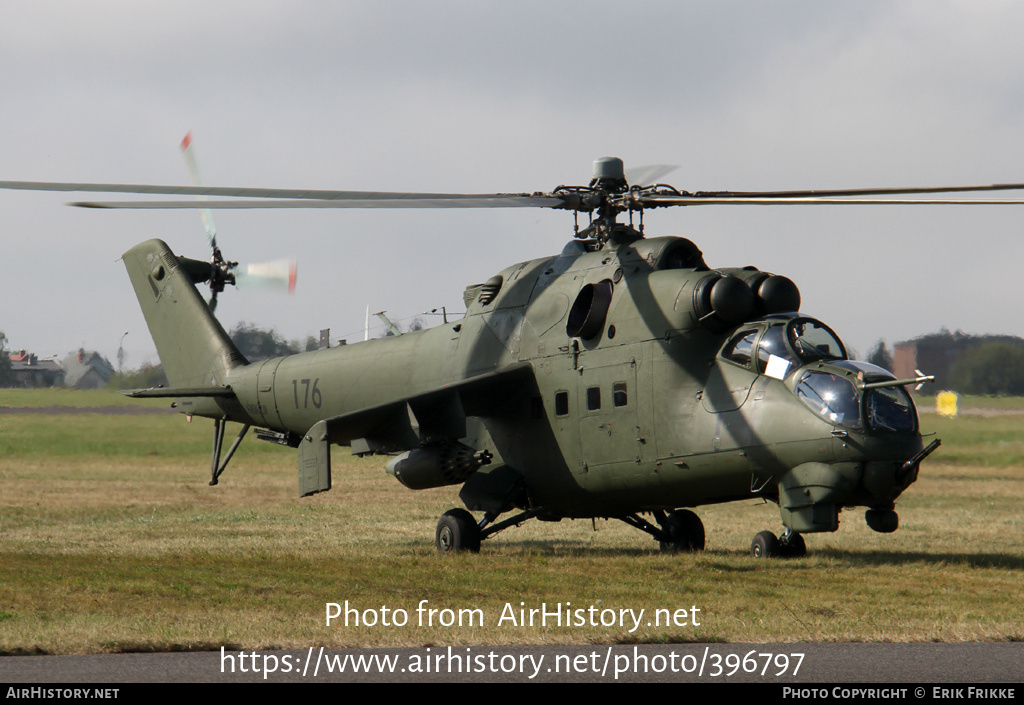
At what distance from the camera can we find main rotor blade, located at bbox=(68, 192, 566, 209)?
13.1 meters

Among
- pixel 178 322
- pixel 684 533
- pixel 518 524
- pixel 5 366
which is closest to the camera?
pixel 518 524

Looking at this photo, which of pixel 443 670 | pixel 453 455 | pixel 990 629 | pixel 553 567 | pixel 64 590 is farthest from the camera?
pixel 453 455

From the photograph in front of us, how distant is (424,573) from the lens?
45.8ft

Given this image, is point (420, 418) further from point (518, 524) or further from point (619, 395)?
point (619, 395)

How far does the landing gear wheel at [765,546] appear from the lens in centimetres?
1527

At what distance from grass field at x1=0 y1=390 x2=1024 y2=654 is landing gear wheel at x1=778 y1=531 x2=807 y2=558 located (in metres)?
0.29

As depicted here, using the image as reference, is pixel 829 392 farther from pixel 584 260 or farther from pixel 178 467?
pixel 178 467

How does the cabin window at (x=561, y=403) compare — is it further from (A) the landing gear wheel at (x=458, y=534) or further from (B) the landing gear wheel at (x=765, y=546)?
(B) the landing gear wheel at (x=765, y=546)

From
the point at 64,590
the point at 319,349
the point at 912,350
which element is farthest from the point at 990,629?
the point at 912,350

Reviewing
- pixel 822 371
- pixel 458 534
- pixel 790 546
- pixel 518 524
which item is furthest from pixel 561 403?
pixel 822 371

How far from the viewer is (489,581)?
13234 mm

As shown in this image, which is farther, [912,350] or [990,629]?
[912,350]

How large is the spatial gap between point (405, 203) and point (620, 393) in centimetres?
386

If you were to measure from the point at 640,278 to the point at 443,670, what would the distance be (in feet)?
26.3
